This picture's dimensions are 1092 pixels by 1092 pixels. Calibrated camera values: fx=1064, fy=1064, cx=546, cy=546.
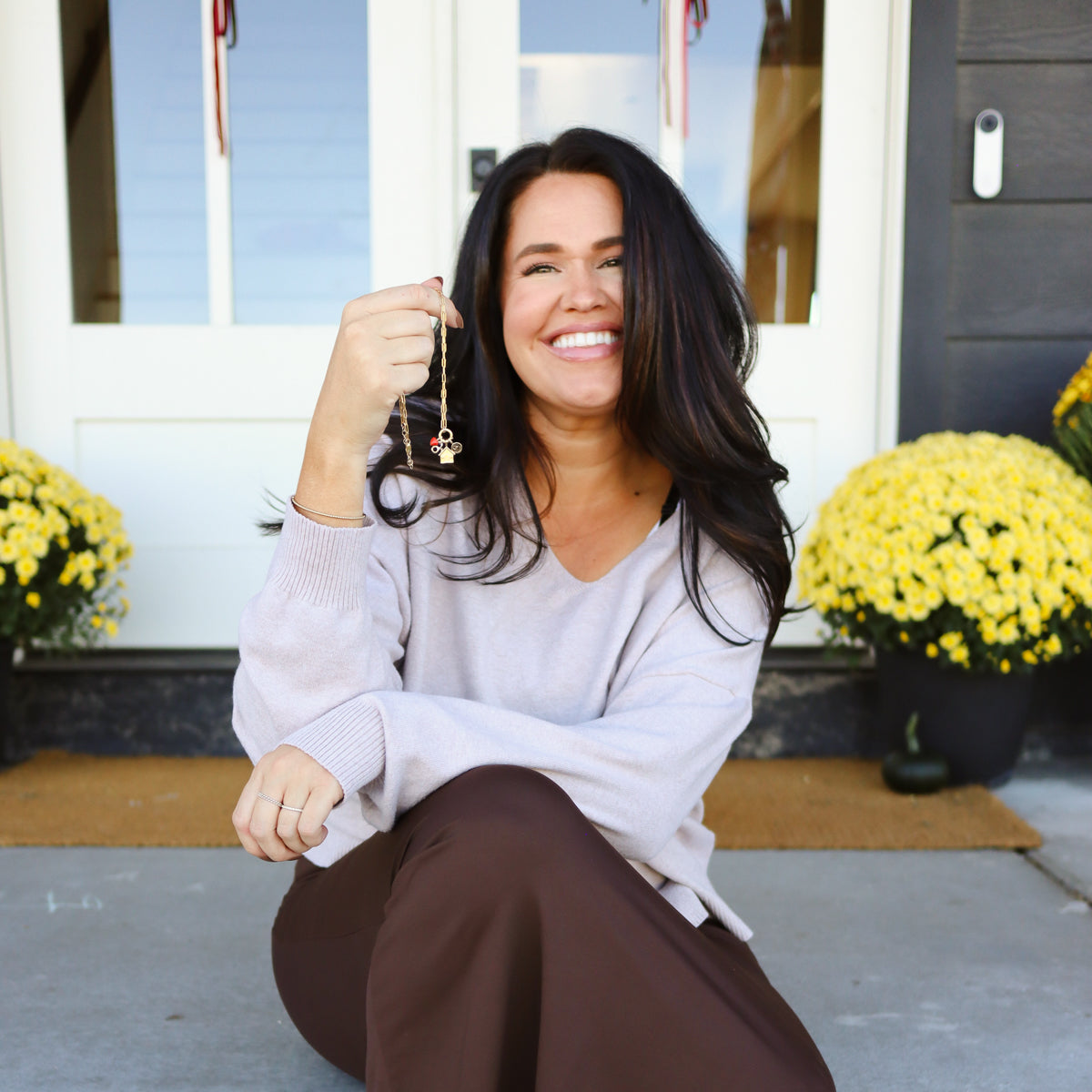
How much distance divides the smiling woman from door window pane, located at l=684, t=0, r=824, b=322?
52.4 inches

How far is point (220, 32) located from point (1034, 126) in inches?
74.7

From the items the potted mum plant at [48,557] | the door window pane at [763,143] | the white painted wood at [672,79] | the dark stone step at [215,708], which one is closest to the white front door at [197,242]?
the dark stone step at [215,708]

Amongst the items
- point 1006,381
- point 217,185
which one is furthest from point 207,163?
point 1006,381

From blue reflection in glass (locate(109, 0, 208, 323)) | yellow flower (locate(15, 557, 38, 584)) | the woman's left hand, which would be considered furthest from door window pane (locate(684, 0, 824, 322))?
the woman's left hand

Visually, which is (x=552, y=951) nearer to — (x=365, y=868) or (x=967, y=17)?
(x=365, y=868)

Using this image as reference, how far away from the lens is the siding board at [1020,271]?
2.45m

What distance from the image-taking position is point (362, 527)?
39.9 inches

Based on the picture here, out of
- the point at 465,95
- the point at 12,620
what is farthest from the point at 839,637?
the point at 12,620

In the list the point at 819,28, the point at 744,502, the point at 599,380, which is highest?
the point at 819,28

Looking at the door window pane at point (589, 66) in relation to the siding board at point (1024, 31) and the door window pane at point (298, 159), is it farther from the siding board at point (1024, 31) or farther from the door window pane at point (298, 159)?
the siding board at point (1024, 31)

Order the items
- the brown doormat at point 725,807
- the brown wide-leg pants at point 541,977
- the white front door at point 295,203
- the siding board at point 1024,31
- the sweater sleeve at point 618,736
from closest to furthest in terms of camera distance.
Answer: the brown wide-leg pants at point 541,977 < the sweater sleeve at point 618,736 < the brown doormat at point 725,807 < the siding board at point 1024,31 < the white front door at point 295,203

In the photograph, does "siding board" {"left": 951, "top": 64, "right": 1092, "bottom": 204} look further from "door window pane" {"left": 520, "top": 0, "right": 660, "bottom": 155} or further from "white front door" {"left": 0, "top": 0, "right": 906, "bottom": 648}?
"door window pane" {"left": 520, "top": 0, "right": 660, "bottom": 155}

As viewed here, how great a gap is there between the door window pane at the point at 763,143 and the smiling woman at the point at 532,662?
1331 mm

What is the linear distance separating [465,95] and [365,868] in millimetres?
1978
